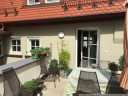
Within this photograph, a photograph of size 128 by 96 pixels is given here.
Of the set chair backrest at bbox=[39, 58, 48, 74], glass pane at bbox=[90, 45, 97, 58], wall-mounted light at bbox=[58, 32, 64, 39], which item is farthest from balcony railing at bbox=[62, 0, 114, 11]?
chair backrest at bbox=[39, 58, 48, 74]

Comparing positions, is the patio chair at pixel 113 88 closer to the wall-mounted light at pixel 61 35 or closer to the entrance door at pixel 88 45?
the entrance door at pixel 88 45

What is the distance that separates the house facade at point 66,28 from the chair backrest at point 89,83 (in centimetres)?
379

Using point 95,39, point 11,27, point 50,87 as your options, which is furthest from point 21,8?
point 50,87

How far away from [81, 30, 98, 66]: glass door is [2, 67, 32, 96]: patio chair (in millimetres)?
4408

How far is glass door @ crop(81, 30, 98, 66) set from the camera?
9.89 metres

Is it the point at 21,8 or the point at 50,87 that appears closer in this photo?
the point at 50,87

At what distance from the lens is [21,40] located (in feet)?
38.1

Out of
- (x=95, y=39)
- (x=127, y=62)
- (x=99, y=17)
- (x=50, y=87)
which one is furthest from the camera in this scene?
(x=95, y=39)

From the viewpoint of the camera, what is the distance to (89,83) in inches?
224

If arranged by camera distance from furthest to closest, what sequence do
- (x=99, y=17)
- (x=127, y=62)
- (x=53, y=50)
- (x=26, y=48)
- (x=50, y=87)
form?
1. (x=26, y=48)
2. (x=53, y=50)
3. (x=99, y=17)
4. (x=50, y=87)
5. (x=127, y=62)

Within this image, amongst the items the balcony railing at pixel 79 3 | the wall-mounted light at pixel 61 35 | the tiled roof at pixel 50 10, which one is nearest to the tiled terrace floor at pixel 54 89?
the wall-mounted light at pixel 61 35

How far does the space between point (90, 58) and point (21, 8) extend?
17.7ft

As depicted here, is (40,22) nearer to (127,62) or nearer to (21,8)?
(21,8)

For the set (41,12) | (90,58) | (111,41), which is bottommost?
Answer: (90,58)
